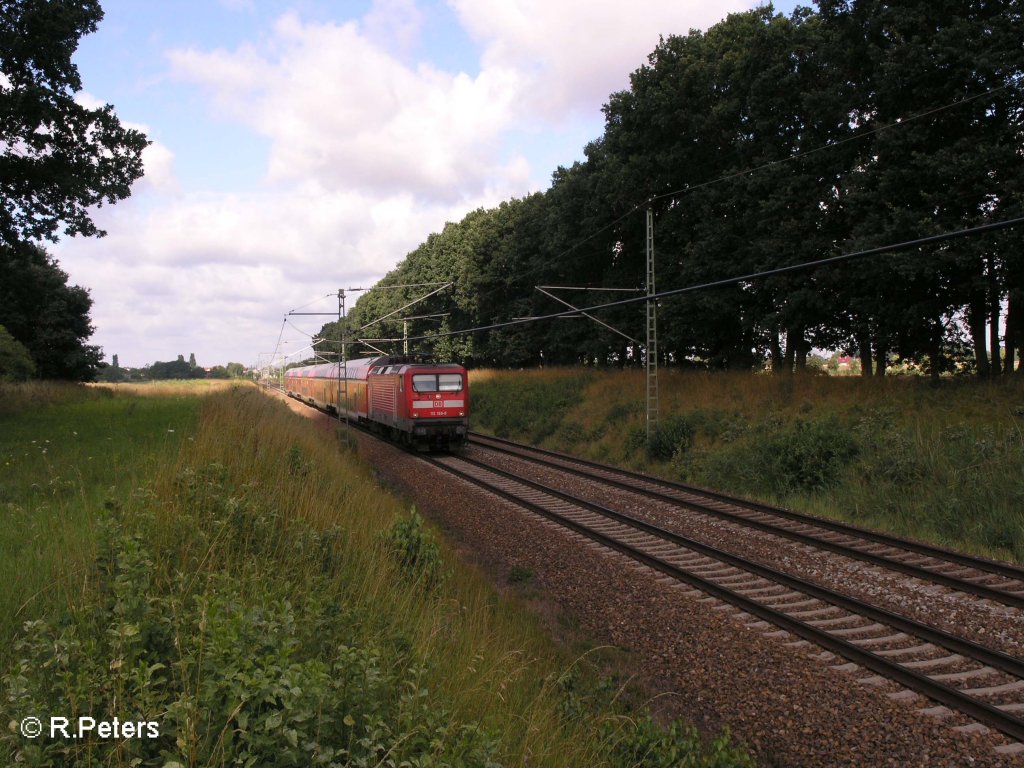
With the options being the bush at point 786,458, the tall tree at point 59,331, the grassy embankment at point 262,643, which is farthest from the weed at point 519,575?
the tall tree at point 59,331

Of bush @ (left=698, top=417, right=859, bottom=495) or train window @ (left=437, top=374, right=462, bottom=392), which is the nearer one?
bush @ (left=698, top=417, right=859, bottom=495)

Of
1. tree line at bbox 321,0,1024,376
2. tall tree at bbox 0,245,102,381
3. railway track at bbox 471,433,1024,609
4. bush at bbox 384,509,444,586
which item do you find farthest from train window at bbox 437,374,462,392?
tall tree at bbox 0,245,102,381

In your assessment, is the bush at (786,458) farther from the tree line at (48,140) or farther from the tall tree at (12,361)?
the tall tree at (12,361)

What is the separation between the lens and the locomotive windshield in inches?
934

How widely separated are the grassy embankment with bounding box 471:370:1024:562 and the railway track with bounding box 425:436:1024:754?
6.98 feet

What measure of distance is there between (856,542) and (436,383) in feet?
51.0

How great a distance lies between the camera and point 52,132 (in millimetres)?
16875

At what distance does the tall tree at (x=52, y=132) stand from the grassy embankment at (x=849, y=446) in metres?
16.4

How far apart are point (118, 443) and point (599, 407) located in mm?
17948

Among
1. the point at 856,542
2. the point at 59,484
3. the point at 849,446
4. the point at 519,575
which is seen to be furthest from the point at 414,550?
the point at 849,446

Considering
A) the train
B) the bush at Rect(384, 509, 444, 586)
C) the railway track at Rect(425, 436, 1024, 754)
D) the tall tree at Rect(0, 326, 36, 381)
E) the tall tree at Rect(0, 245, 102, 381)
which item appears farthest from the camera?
the tall tree at Rect(0, 245, 102, 381)

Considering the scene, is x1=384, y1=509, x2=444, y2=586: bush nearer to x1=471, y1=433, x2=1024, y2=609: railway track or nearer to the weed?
the weed

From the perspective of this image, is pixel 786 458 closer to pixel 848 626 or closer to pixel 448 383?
pixel 848 626

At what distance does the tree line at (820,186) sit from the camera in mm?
15867
